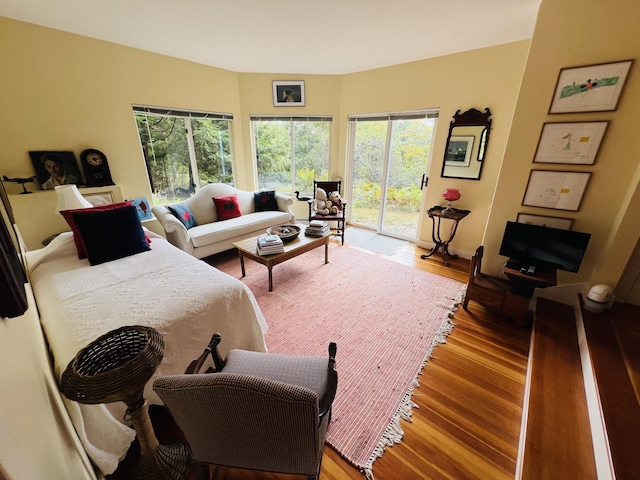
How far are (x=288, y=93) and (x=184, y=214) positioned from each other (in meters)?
2.61

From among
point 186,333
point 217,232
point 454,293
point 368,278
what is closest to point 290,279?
point 368,278

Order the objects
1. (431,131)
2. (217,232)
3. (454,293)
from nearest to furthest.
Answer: (454,293) → (217,232) → (431,131)

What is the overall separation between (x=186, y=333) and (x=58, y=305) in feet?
2.56

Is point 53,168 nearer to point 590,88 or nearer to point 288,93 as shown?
point 288,93

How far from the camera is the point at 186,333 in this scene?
1425mm

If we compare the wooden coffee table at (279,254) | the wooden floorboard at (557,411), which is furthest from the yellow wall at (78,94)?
the wooden floorboard at (557,411)

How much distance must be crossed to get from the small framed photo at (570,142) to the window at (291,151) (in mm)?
3159

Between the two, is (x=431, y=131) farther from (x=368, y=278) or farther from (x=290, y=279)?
(x=290, y=279)

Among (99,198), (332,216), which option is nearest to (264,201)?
(332,216)

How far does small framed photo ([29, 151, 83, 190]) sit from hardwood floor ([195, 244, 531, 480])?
3.23 m

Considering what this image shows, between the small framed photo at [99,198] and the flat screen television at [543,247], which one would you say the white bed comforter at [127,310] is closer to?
the small framed photo at [99,198]

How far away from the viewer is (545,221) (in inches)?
88.4

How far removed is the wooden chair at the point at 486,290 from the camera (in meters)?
2.25

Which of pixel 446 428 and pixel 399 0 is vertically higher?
pixel 399 0
